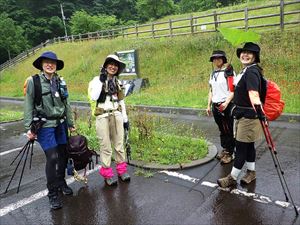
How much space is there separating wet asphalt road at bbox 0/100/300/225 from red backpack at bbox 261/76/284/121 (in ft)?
3.62

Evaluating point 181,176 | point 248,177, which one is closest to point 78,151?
point 181,176

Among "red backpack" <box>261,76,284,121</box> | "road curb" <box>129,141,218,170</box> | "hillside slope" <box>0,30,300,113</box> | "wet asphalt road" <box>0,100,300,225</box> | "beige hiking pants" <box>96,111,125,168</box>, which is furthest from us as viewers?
"hillside slope" <box>0,30,300,113</box>

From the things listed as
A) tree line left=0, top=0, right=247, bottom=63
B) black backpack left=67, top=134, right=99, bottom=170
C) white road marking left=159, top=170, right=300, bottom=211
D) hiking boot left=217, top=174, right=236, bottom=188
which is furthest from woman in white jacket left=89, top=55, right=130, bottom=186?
→ tree line left=0, top=0, right=247, bottom=63

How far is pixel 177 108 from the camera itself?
11.1 m

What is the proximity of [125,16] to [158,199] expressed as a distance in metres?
61.3

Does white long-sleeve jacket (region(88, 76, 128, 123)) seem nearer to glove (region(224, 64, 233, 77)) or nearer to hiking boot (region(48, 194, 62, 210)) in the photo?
hiking boot (region(48, 194, 62, 210))

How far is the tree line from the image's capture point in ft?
138

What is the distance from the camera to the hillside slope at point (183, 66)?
12.4 meters

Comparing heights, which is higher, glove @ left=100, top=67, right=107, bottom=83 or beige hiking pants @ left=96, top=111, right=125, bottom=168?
glove @ left=100, top=67, right=107, bottom=83

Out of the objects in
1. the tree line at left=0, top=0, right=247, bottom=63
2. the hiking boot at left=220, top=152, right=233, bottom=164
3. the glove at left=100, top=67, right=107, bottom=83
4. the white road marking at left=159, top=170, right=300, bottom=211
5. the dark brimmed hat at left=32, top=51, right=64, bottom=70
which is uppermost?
the tree line at left=0, top=0, right=247, bottom=63

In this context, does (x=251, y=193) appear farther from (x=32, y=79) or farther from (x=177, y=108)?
(x=177, y=108)

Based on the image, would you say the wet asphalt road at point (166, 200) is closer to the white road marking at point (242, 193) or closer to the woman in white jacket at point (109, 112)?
the white road marking at point (242, 193)

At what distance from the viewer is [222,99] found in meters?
5.65

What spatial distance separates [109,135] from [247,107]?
2171mm
